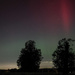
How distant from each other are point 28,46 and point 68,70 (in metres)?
27.6

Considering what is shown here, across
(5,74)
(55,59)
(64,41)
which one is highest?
(64,41)

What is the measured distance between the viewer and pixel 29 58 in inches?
3164

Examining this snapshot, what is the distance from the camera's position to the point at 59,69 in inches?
2322

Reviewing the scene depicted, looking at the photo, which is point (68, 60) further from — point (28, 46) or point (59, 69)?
point (28, 46)

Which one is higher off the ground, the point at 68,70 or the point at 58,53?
the point at 58,53

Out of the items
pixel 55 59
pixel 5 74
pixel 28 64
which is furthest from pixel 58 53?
pixel 28 64

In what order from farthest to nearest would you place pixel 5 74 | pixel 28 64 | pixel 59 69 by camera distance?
pixel 28 64, pixel 59 69, pixel 5 74

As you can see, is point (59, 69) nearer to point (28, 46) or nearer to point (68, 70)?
point (68, 70)

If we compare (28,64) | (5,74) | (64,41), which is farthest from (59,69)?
(28,64)

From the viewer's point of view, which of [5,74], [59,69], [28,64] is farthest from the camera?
[28,64]

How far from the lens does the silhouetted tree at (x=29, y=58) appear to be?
79.1 meters

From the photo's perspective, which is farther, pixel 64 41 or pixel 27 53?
pixel 27 53

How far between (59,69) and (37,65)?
22982 mm

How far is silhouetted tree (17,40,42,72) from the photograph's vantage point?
79.1 meters
